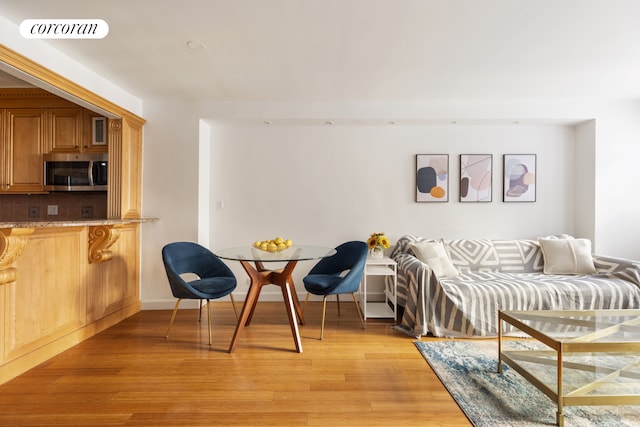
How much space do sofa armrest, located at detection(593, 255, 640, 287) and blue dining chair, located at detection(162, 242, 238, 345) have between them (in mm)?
3731

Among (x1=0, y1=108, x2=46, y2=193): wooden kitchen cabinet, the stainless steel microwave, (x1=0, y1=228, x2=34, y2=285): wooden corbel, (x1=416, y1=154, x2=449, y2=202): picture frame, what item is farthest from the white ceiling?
(x1=0, y1=228, x2=34, y2=285): wooden corbel

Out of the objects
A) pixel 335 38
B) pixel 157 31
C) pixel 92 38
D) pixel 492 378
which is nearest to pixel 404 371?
pixel 492 378

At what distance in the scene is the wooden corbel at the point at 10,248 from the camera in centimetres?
218

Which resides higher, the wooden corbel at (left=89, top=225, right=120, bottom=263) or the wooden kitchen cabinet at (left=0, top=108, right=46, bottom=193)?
the wooden kitchen cabinet at (left=0, top=108, right=46, bottom=193)

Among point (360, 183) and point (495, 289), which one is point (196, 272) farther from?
point (495, 289)

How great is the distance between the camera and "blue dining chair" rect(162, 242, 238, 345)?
2.95 m

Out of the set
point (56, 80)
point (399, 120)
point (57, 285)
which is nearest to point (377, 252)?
point (399, 120)

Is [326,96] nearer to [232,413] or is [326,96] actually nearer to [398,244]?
[398,244]

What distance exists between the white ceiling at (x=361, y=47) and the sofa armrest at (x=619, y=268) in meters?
1.82

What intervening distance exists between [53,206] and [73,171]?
2.23ft

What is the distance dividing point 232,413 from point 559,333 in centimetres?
195

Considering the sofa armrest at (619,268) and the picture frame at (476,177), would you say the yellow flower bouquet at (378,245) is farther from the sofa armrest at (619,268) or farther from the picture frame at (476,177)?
the sofa armrest at (619,268)

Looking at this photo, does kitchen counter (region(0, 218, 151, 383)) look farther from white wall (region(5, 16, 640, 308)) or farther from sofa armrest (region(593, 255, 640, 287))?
sofa armrest (region(593, 255, 640, 287))

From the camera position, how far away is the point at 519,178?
4281mm
